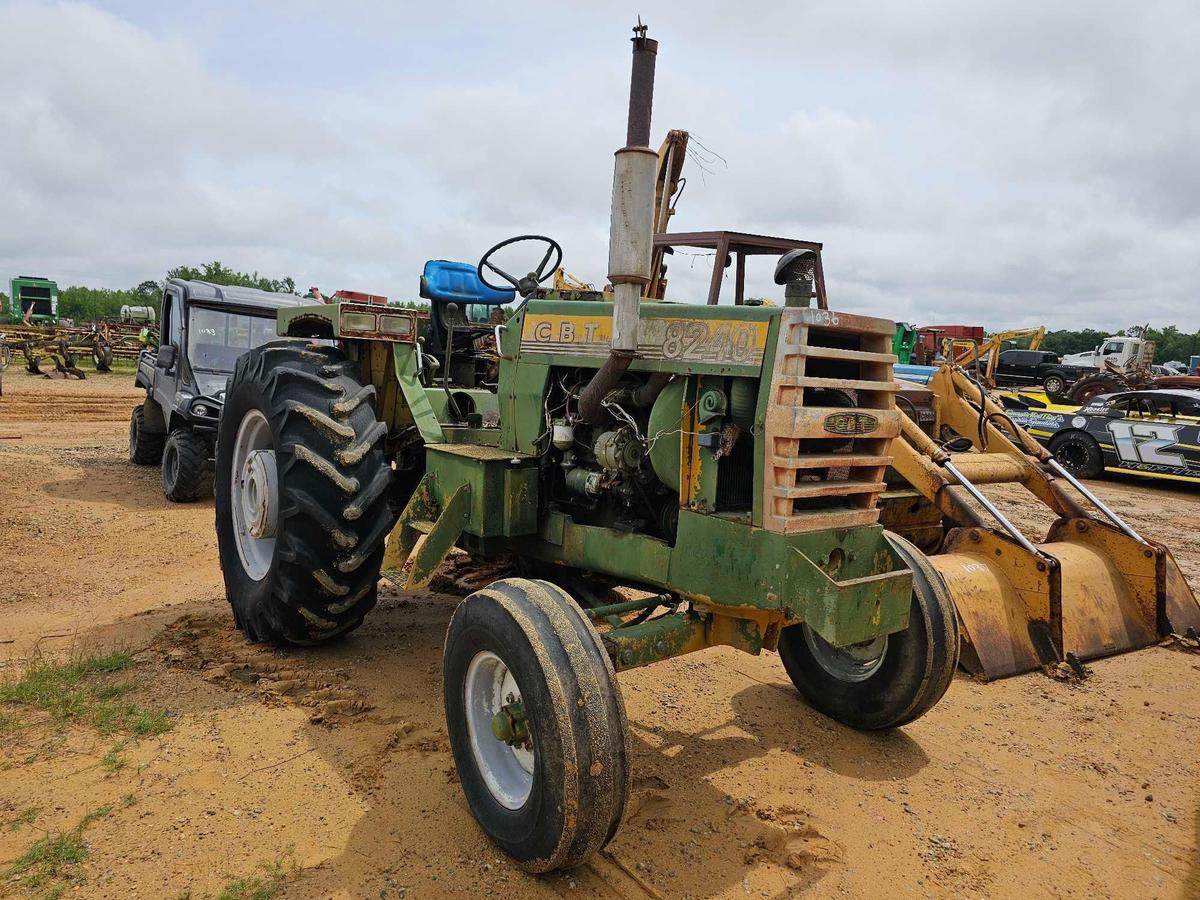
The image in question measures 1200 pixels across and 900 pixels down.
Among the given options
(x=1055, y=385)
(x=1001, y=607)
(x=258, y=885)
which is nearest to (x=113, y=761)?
(x=258, y=885)

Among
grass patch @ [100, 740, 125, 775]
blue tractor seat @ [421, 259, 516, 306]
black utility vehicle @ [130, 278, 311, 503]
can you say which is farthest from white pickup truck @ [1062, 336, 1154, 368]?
grass patch @ [100, 740, 125, 775]

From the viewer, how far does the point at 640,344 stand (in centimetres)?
322

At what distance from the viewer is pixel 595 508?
3.62 m

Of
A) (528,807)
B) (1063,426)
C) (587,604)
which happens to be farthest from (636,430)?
(1063,426)

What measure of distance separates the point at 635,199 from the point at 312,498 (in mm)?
2069

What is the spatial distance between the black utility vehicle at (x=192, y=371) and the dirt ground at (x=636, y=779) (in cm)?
309

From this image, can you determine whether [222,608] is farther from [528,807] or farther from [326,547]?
[528,807]

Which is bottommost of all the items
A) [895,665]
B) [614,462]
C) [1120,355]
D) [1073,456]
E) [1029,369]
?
[895,665]

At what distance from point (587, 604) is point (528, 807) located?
1.51m

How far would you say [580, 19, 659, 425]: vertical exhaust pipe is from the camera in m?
2.52

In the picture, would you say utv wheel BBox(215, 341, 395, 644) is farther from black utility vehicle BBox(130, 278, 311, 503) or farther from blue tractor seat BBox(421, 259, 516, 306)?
black utility vehicle BBox(130, 278, 311, 503)

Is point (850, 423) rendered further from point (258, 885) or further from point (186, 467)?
point (186, 467)


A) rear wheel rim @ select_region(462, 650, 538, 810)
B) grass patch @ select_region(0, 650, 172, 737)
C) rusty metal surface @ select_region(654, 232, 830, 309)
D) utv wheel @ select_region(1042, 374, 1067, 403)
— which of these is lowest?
grass patch @ select_region(0, 650, 172, 737)

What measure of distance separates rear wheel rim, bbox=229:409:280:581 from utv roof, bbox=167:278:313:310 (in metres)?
4.67
